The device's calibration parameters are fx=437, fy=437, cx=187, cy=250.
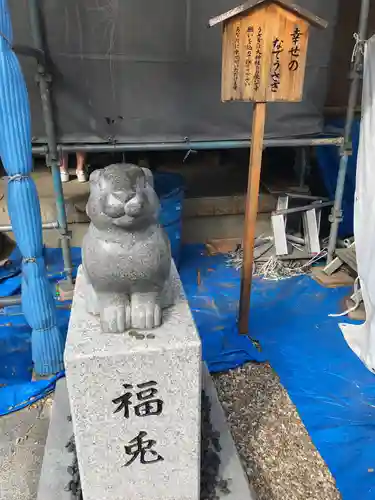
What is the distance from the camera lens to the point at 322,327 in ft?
12.4

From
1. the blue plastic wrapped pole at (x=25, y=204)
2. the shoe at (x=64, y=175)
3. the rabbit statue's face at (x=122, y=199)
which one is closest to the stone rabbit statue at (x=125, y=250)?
the rabbit statue's face at (x=122, y=199)

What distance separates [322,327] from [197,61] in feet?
8.22

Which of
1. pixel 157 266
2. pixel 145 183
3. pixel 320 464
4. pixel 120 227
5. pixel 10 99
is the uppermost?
pixel 10 99

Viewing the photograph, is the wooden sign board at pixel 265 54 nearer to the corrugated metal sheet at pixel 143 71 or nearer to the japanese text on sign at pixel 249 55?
the japanese text on sign at pixel 249 55

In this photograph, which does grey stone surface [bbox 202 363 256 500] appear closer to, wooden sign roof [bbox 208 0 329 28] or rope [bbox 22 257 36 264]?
rope [bbox 22 257 36 264]

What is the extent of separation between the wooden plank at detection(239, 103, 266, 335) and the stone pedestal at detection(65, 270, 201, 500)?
1464mm

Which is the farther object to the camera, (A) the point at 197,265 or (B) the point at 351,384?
(A) the point at 197,265

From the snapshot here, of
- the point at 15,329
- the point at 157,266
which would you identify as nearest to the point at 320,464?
the point at 157,266

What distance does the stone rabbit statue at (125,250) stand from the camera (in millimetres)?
1695

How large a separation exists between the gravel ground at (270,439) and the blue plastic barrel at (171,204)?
1683mm

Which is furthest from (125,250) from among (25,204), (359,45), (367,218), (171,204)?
(359,45)

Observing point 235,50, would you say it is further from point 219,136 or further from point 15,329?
point 15,329

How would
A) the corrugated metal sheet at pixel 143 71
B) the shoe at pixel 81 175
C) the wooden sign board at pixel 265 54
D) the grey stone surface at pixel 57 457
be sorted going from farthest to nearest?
the shoe at pixel 81 175
the corrugated metal sheet at pixel 143 71
the wooden sign board at pixel 265 54
the grey stone surface at pixel 57 457

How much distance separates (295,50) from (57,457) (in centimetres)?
279
